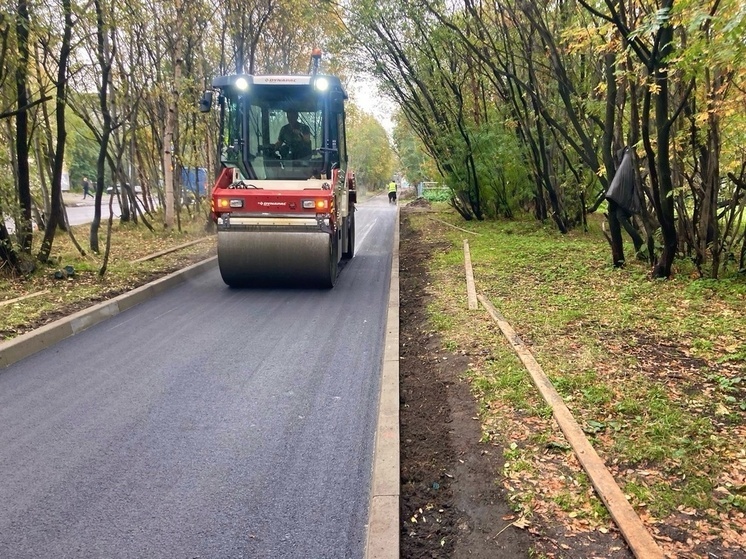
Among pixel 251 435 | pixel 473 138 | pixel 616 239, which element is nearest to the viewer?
pixel 251 435

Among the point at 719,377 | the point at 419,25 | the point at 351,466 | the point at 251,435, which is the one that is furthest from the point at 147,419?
the point at 419,25

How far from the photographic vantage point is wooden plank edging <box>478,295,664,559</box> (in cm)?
269

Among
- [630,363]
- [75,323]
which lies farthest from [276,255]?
[630,363]

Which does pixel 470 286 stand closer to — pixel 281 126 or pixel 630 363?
pixel 630 363

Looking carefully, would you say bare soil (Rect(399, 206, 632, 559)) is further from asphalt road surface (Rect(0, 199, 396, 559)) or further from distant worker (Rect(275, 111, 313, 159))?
distant worker (Rect(275, 111, 313, 159))

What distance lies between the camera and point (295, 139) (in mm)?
9594

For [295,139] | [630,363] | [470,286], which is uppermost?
[295,139]

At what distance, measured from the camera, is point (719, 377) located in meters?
4.69

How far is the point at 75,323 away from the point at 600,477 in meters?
6.04

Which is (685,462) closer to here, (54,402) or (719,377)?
(719,377)

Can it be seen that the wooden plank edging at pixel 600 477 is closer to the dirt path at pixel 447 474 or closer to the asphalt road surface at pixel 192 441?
the dirt path at pixel 447 474

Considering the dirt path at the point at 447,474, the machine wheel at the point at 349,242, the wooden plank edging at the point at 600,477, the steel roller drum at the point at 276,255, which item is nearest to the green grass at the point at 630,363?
the wooden plank edging at the point at 600,477

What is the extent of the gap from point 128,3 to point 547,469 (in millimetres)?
9289

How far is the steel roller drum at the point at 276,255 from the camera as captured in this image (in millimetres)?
8578
